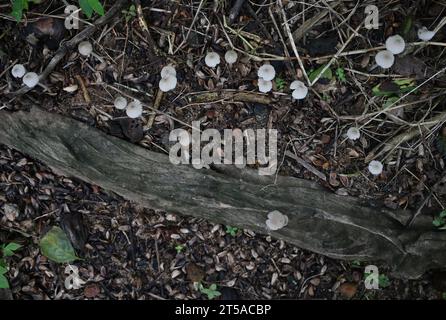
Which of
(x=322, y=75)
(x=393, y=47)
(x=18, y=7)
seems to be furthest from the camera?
(x=322, y=75)

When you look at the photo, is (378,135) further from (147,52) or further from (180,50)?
(147,52)

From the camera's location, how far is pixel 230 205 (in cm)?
316

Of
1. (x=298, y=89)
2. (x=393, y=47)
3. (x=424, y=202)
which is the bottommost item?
(x=424, y=202)

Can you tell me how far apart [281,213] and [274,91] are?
913 mm

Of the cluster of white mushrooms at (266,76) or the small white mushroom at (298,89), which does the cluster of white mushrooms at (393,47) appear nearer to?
the small white mushroom at (298,89)

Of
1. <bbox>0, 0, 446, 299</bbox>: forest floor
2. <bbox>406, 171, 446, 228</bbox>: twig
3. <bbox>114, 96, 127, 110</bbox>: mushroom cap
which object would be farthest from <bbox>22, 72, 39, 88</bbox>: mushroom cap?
<bbox>406, 171, 446, 228</bbox>: twig

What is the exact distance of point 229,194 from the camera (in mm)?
3141

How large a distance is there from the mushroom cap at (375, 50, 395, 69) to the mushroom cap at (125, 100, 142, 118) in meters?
1.72

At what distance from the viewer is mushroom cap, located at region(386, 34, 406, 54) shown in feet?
9.30

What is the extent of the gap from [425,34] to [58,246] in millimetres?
3091

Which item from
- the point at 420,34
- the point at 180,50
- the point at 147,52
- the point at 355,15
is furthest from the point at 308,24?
the point at 147,52

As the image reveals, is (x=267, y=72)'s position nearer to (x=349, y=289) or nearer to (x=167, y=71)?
(x=167, y=71)

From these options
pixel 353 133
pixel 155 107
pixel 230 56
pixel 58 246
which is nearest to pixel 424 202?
pixel 353 133

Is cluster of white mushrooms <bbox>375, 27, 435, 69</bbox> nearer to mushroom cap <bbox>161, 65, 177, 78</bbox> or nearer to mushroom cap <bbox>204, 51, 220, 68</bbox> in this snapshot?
mushroom cap <bbox>204, 51, 220, 68</bbox>
